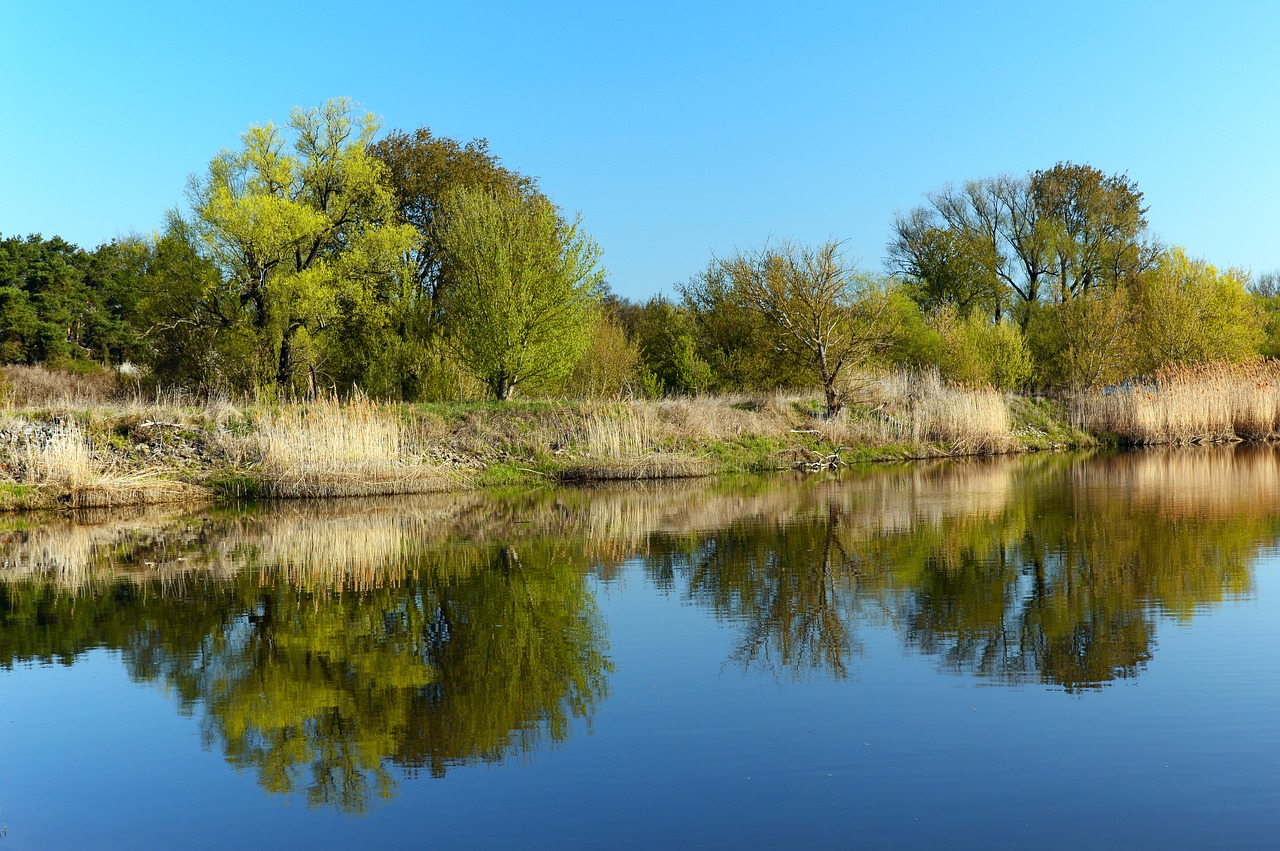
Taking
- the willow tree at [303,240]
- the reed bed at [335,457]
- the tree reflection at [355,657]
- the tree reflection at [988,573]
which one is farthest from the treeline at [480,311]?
the tree reflection at [355,657]

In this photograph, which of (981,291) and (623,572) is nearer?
(623,572)

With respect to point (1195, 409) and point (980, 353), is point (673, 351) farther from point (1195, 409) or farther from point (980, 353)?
point (1195, 409)

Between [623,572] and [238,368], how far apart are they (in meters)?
25.5

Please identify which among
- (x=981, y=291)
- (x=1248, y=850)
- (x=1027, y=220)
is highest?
(x=1027, y=220)

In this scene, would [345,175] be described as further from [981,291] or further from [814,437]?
[981,291]

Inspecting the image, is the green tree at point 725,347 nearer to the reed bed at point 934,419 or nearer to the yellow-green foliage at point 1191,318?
the reed bed at point 934,419

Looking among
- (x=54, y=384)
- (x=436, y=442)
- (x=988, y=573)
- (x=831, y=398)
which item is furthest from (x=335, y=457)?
(x=54, y=384)

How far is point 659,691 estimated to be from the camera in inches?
292

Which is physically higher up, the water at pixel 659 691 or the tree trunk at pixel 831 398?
the tree trunk at pixel 831 398

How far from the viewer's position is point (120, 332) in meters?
53.6

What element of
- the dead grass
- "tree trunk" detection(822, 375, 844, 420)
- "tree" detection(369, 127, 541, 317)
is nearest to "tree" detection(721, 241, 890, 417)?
"tree trunk" detection(822, 375, 844, 420)

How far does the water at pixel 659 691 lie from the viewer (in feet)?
17.4

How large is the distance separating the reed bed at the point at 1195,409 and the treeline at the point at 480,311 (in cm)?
427

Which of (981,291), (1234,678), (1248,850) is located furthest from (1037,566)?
(981,291)
